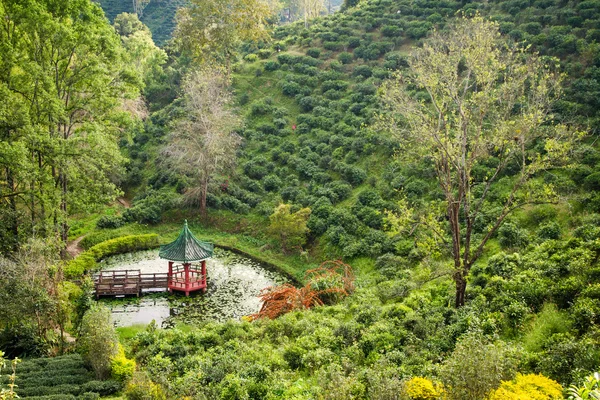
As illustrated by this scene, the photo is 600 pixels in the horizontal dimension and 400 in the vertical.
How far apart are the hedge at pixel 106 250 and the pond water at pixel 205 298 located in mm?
550

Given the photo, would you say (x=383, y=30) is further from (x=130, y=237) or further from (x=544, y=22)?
(x=130, y=237)

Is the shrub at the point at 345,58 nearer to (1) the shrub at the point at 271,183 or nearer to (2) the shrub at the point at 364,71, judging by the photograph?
(2) the shrub at the point at 364,71

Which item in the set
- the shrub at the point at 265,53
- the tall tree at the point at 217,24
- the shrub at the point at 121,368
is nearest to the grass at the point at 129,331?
the shrub at the point at 121,368

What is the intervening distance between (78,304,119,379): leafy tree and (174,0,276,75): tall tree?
31604 millimetres

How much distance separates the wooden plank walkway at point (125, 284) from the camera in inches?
926

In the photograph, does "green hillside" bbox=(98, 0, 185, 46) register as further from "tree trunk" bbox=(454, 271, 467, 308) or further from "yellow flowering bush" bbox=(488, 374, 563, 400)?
"yellow flowering bush" bbox=(488, 374, 563, 400)

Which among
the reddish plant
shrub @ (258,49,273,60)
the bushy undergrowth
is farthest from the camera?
shrub @ (258,49,273,60)

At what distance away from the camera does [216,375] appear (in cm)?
1416

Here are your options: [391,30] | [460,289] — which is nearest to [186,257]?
[460,289]

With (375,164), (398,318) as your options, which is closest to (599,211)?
(398,318)

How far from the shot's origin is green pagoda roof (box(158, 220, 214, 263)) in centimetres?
2347

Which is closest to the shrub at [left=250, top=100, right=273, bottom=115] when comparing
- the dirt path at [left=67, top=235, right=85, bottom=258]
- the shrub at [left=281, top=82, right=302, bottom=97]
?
the shrub at [left=281, top=82, right=302, bottom=97]

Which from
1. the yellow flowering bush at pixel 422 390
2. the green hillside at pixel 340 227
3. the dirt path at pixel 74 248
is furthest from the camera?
the dirt path at pixel 74 248

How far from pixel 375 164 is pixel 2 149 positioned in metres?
21.2
